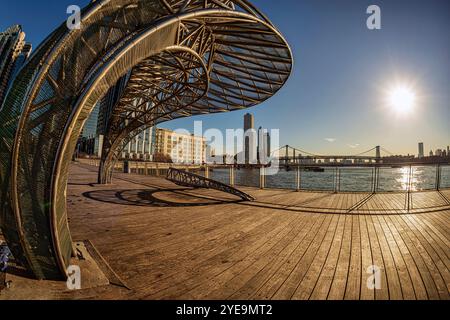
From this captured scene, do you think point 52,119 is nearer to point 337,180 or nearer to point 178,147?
point 337,180

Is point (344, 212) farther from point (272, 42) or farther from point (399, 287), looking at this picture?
point (272, 42)

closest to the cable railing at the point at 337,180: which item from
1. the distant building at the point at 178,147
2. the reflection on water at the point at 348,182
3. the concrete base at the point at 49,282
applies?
the reflection on water at the point at 348,182

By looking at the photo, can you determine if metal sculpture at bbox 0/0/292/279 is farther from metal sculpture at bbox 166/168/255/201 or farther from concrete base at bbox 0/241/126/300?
metal sculpture at bbox 166/168/255/201

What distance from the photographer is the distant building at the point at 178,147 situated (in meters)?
115

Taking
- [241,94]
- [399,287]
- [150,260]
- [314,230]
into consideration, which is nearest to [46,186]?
[150,260]

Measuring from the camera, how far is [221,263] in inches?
138

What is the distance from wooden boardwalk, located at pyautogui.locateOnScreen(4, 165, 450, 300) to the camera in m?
2.79

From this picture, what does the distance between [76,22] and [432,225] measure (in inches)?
363

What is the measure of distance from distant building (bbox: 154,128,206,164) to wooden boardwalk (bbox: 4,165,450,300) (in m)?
104

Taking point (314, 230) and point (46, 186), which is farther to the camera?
point (314, 230)

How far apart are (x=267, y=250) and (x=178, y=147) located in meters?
121

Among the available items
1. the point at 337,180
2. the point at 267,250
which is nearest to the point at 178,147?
the point at 337,180

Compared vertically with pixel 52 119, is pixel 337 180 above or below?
below

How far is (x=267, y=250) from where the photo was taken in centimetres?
407
